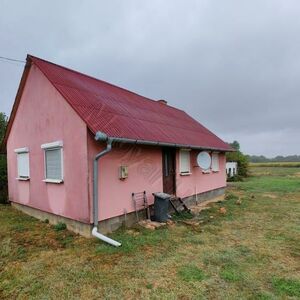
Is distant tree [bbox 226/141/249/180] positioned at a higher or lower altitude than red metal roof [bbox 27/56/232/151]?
lower

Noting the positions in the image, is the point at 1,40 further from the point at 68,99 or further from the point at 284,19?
the point at 284,19

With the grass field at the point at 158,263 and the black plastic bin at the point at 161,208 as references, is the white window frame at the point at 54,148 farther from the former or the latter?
the black plastic bin at the point at 161,208

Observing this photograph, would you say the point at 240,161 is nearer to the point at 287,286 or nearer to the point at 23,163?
the point at 23,163

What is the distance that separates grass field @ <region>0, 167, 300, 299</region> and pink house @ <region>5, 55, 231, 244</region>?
83 cm

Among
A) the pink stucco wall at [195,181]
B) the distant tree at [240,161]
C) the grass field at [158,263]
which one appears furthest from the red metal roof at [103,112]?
the distant tree at [240,161]

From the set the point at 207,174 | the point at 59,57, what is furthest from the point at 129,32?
the point at 207,174

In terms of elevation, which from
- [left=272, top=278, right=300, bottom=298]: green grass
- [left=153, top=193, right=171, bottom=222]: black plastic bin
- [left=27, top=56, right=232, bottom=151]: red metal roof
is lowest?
[left=272, top=278, right=300, bottom=298]: green grass

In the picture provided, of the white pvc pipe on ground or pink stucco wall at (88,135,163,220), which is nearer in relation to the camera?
the white pvc pipe on ground

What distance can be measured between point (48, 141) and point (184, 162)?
18.3 ft

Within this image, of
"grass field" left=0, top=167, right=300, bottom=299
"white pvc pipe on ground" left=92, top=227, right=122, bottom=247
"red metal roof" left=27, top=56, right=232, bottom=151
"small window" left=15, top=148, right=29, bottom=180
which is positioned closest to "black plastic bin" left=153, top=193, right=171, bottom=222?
"grass field" left=0, top=167, right=300, bottom=299

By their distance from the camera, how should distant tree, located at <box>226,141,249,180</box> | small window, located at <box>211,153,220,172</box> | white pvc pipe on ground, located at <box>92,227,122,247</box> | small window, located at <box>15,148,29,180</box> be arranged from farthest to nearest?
distant tree, located at <box>226,141,249,180</box>, small window, located at <box>211,153,220,172</box>, small window, located at <box>15,148,29,180</box>, white pvc pipe on ground, located at <box>92,227,122,247</box>

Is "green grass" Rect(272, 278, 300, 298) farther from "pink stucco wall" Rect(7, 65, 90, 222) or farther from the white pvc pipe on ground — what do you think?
"pink stucco wall" Rect(7, 65, 90, 222)

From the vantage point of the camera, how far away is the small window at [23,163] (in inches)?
370

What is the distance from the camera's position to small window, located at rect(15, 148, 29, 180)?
9406mm
